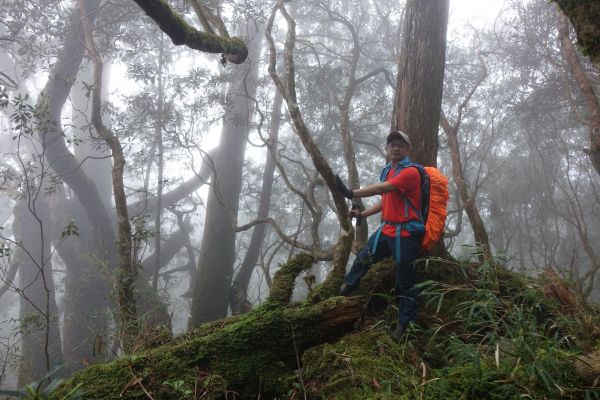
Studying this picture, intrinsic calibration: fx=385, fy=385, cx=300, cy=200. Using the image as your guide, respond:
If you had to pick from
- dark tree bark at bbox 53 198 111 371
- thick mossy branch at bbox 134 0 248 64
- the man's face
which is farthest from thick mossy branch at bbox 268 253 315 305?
dark tree bark at bbox 53 198 111 371

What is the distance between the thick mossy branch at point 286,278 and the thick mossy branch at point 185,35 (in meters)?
2.34

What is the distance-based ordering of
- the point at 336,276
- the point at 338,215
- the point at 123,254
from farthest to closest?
the point at 123,254, the point at 338,215, the point at 336,276

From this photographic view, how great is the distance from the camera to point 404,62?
498 cm

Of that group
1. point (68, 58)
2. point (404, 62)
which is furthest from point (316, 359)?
point (68, 58)

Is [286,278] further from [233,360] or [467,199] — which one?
[467,199]

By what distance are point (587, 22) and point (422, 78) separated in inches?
135

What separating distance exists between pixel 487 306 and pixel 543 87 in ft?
42.8

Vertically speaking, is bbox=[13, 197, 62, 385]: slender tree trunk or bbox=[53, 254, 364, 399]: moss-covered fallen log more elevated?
bbox=[13, 197, 62, 385]: slender tree trunk

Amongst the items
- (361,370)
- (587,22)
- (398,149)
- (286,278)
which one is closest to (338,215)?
(398,149)

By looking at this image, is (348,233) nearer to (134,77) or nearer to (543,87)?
(134,77)

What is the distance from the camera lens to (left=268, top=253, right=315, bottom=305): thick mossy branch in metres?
2.72

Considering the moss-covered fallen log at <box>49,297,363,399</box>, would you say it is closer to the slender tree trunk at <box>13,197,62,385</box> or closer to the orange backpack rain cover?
the orange backpack rain cover

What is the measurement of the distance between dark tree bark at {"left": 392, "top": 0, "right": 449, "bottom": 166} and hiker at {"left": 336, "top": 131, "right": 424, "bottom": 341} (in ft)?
3.37

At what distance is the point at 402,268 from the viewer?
3363 millimetres
